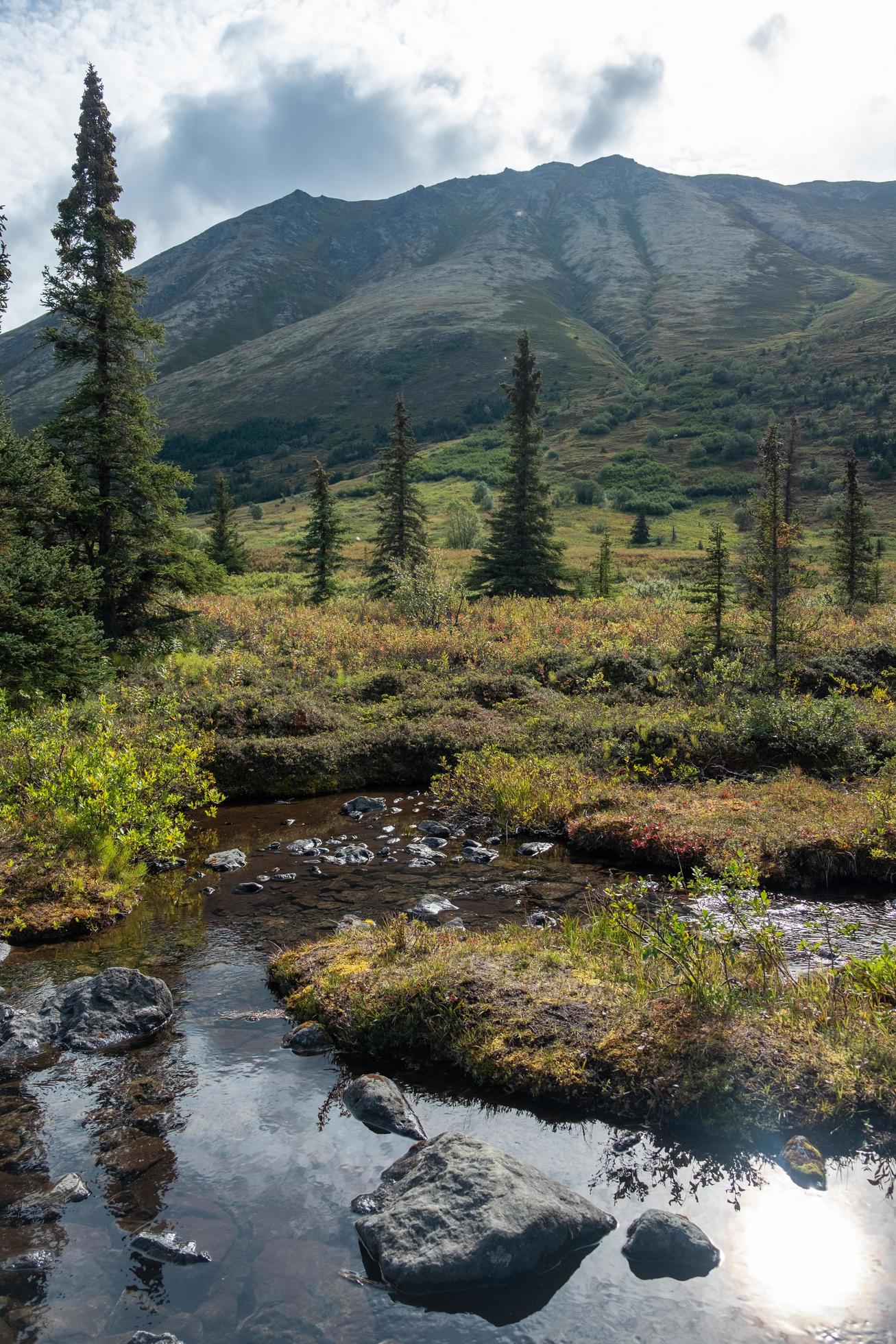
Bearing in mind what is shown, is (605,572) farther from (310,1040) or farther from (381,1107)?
(381,1107)

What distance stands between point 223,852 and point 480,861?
15.1 feet

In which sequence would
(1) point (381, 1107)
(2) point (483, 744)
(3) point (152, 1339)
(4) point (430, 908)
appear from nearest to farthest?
1. (3) point (152, 1339)
2. (1) point (381, 1107)
3. (4) point (430, 908)
4. (2) point (483, 744)

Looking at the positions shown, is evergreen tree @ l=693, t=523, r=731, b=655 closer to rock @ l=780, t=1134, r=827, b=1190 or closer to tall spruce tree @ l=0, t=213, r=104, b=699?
tall spruce tree @ l=0, t=213, r=104, b=699

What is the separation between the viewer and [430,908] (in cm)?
1152

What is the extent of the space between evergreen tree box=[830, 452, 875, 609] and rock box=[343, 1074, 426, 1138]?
129ft

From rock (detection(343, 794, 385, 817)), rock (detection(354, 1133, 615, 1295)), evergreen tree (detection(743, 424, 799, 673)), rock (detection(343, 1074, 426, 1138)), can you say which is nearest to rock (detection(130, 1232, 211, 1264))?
rock (detection(354, 1133, 615, 1295))

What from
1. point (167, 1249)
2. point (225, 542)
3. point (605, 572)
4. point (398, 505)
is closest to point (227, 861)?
point (167, 1249)

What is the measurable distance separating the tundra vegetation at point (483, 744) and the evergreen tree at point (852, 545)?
0.55 m

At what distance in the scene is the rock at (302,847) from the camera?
14359mm

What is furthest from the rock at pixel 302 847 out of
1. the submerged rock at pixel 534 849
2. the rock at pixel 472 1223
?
the rock at pixel 472 1223

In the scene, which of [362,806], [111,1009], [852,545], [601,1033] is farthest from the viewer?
[852,545]

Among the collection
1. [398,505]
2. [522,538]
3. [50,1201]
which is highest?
[398,505]

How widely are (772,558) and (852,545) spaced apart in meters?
23.4

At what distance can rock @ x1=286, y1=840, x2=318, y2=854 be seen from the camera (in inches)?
565
